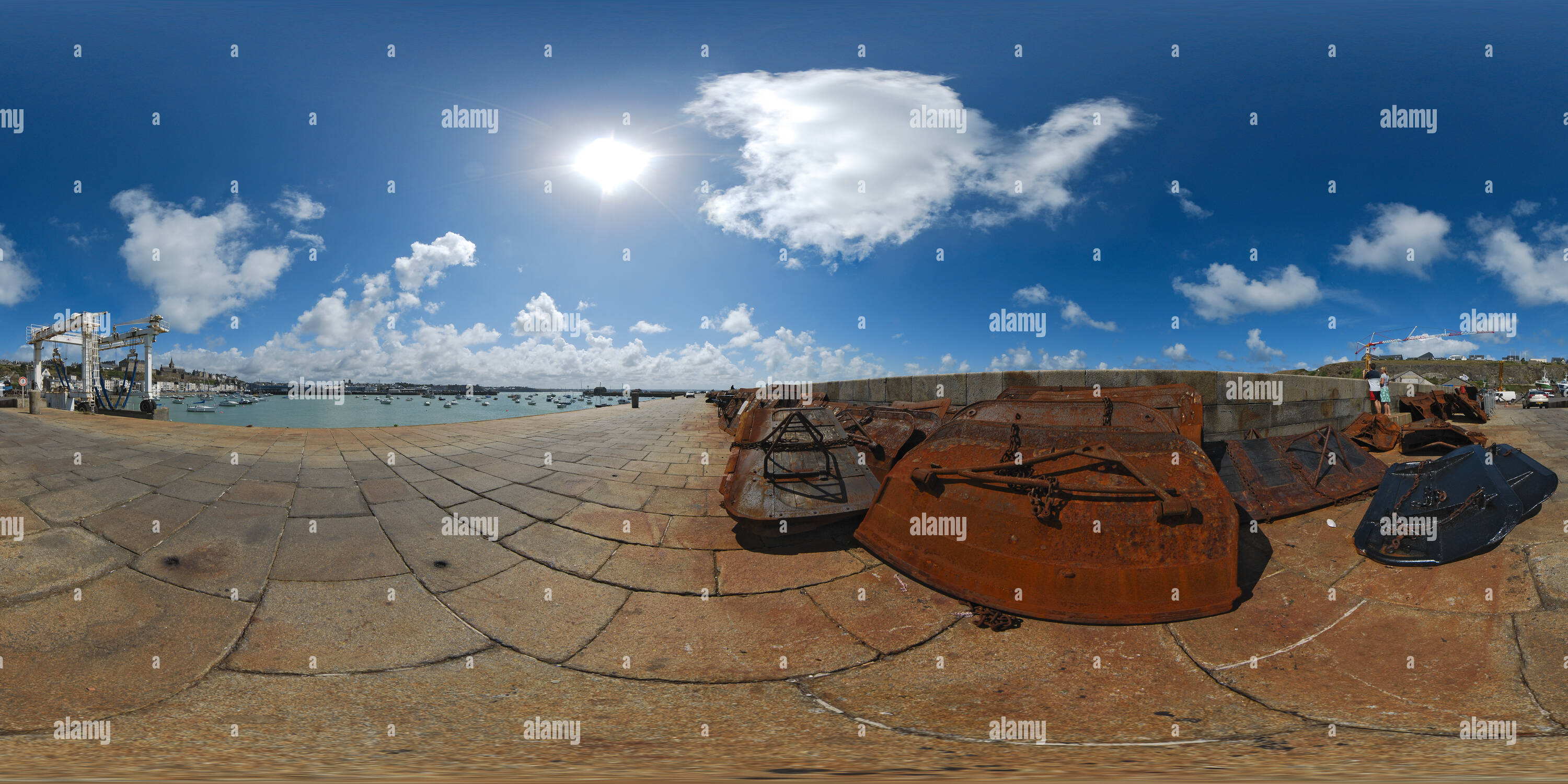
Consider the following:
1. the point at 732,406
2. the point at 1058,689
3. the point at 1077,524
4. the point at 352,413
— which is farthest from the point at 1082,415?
the point at 352,413

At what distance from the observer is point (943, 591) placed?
3.45 meters

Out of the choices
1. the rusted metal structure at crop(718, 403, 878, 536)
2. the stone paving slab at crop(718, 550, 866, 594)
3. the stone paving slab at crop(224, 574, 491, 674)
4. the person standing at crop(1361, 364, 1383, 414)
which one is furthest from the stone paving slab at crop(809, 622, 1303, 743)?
the person standing at crop(1361, 364, 1383, 414)

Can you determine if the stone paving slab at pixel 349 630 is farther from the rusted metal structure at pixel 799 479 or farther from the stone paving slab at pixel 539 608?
the rusted metal structure at pixel 799 479

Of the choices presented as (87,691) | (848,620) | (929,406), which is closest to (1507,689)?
(848,620)

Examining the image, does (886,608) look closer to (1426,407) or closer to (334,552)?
(334,552)

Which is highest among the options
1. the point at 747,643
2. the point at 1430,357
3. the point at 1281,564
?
the point at 1430,357

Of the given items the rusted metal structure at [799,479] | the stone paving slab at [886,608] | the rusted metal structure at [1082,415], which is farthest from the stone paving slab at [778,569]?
the rusted metal structure at [1082,415]

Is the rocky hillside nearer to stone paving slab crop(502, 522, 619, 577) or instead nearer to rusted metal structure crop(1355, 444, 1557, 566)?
rusted metal structure crop(1355, 444, 1557, 566)

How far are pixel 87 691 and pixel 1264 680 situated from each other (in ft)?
20.3

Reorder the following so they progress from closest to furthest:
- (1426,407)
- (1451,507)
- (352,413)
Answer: (1451,507) < (1426,407) < (352,413)

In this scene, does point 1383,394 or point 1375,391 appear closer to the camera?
point 1375,391

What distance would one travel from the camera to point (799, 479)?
4.91 m

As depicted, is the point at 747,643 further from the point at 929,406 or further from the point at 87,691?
the point at 929,406

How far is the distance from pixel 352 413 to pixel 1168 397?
57.3 m
